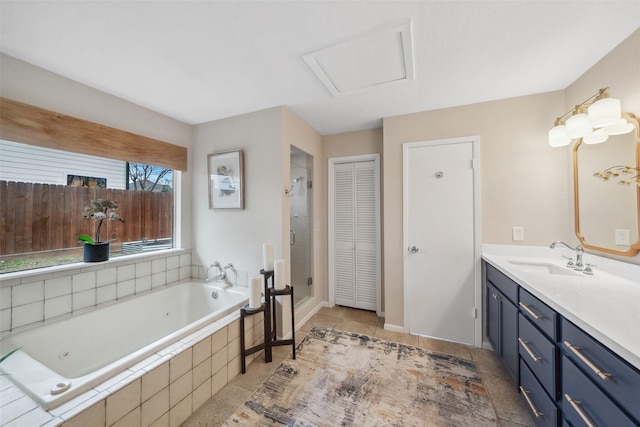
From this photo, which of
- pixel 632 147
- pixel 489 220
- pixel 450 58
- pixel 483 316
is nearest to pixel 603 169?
pixel 632 147

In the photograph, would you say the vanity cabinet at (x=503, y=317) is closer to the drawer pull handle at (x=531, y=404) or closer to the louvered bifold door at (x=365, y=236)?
the drawer pull handle at (x=531, y=404)

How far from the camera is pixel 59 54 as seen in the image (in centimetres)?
145

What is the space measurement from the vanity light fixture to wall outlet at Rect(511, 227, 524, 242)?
0.73m

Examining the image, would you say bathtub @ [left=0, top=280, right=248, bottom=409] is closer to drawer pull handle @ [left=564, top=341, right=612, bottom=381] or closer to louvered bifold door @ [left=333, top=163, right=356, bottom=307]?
louvered bifold door @ [left=333, top=163, right=356, bottom=307]

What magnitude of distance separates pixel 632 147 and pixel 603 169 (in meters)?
0.23

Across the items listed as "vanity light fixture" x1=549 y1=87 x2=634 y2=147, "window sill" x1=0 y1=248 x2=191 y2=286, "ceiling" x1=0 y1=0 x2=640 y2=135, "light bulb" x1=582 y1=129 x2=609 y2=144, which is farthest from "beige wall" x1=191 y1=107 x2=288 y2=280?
"light bulb" x1=582 y1=129 x2=609 y2=144

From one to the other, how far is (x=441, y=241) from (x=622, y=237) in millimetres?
1080

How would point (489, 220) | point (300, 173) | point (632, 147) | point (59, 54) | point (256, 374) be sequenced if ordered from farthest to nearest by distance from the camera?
1. point (300, 173)
2. point (489, 220)
3. point (256, 374)
4. point (59, 54)
5. point (632, 147)

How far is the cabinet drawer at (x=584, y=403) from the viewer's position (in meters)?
0.74

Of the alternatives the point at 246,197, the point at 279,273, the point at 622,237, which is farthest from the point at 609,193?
the point at 246,197

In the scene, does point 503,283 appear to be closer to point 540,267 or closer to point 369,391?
point 540,267

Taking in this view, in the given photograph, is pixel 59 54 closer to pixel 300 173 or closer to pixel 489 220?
pixel 300 173

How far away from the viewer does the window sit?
1.53m

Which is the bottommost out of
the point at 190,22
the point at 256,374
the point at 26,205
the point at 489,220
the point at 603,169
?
the point at 256,374
